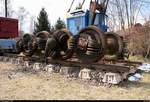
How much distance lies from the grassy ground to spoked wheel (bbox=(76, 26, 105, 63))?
3.18ft

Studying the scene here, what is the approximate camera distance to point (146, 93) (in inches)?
264

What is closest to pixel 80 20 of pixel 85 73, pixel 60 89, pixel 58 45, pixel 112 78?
pixel 58 45

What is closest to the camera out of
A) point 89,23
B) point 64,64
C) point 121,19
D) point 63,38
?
point 64,64

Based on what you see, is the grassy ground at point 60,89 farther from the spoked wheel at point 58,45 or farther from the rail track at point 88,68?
the spoked wheel at point 58,45

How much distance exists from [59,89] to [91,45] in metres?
2.14

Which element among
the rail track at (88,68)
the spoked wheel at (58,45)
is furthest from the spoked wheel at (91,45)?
the spoked wheel at (58,45)

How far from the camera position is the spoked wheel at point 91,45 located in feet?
27.4

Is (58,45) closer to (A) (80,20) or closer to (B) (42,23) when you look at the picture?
(A) (80,20)

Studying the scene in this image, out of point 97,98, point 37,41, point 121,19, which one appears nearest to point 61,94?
point 97,98

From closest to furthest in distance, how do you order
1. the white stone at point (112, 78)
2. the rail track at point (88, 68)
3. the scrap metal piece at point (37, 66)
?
1. the white stone at point (112, 78)
2. the rail track at point (88, 68)
3. the scrap metal piece at point (37, 66)

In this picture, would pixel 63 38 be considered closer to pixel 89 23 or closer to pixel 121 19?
pixel 89 23

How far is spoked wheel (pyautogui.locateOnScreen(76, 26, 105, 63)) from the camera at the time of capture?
328 inches

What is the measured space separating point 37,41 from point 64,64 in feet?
6.80

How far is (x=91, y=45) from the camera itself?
8445 millimetres
